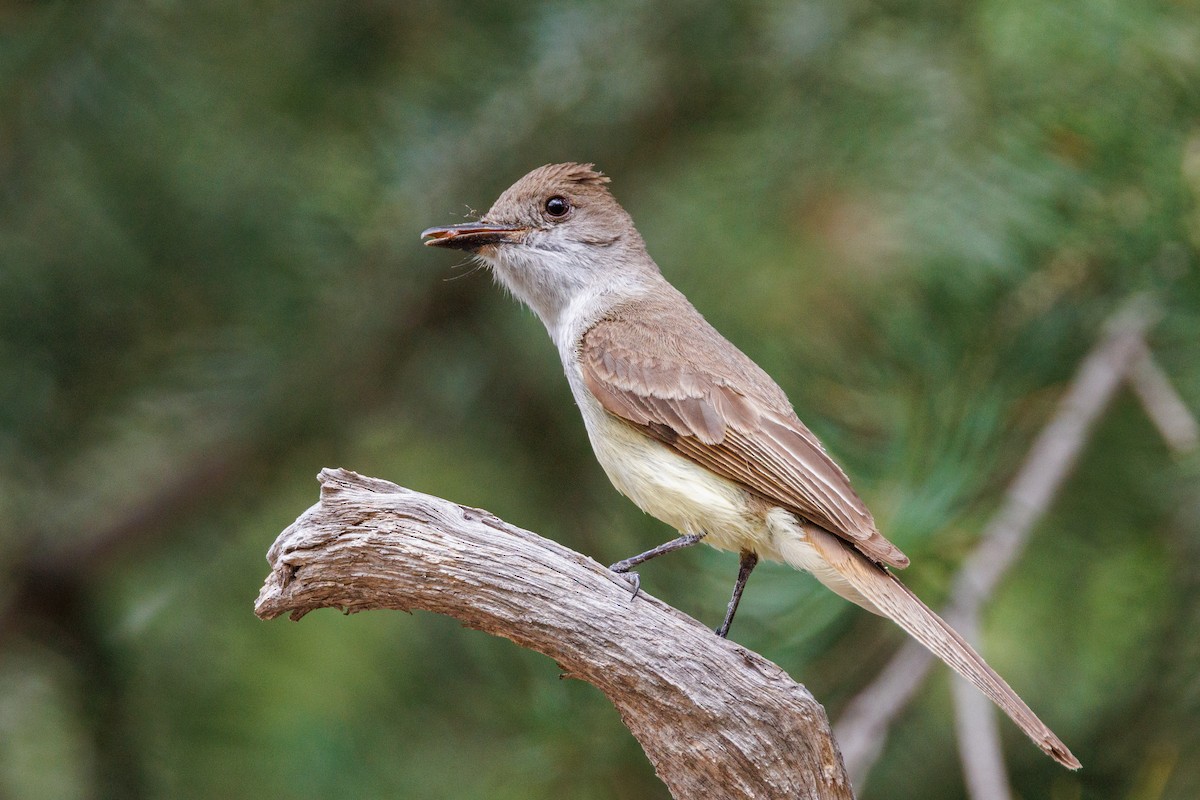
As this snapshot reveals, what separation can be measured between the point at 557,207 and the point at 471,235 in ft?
1.25

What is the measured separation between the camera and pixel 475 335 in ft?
16.4

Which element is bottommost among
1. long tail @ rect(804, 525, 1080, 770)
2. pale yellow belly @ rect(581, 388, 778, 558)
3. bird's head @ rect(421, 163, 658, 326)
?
long tail @ rect(804, 525, 1080, 770)

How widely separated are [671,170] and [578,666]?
285 cm

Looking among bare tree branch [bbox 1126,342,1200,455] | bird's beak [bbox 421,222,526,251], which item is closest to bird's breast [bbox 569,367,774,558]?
bird's beak [bbox 421,222,526,251]

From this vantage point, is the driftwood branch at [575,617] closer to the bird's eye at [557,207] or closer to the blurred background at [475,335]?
the blurred background at [475,335]

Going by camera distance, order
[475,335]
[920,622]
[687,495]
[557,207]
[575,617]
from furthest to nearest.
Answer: [475,335] < [557,207] < [687,495] < [920,622] < [575,617]

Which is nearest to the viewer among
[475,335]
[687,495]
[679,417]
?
[687,495]

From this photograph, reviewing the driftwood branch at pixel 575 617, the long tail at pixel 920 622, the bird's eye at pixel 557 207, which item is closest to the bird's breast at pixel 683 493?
the long tail at pixel 920 622

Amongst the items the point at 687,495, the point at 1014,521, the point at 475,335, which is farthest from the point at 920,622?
the point at 475,335

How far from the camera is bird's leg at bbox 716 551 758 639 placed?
342 centimetres

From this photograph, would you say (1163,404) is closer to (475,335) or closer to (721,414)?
(721,414)

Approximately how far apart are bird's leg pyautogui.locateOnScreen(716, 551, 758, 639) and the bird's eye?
4.51ft

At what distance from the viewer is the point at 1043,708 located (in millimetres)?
4277

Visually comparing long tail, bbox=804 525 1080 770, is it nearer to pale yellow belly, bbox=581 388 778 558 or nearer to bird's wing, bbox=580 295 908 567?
bird's wing, bbox=580 295 908 567
